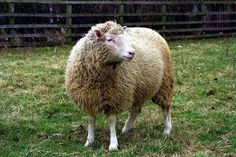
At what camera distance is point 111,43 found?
514 centimetres

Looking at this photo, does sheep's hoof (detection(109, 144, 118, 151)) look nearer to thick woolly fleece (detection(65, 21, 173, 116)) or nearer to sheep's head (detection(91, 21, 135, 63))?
thick woolly fleece (detection(65, 21, 173, 116))

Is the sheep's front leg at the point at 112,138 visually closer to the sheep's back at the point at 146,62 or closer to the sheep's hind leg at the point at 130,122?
the sheep's back at the point at 146,62

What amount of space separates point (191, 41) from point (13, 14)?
590 cm

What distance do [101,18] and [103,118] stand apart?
8.57 m

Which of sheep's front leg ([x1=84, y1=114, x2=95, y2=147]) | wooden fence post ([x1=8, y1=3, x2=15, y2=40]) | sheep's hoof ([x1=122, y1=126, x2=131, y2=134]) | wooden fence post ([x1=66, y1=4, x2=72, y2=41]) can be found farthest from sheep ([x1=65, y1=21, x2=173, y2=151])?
wooden fence post ([x1=66, y1=4, x2=72, y2=41])

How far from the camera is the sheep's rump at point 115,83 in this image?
5.36 metres

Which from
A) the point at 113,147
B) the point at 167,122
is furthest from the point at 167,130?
the point at 113,147

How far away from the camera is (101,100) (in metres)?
5.34

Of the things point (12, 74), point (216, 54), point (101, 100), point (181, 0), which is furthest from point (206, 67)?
point (181, 0)

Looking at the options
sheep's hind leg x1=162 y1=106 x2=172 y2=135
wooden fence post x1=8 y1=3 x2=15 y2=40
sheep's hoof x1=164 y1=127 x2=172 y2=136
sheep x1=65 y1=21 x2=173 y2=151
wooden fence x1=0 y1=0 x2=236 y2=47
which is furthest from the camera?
wooden fence x1=0 y1=0 x2=236 y2=47

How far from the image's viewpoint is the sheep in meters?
5.18

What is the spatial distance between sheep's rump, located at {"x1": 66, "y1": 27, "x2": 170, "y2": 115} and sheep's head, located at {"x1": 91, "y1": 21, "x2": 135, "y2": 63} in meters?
0.25

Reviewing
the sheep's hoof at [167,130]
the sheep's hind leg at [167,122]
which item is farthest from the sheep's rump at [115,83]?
the sheep's hoof at [167,130]

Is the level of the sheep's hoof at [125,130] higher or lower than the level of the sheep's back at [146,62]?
lower
